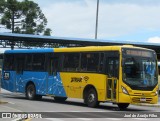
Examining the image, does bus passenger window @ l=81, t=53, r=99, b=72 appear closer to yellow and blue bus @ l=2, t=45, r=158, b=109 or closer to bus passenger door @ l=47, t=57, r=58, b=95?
yellow and blue bus @ l=2, t=45, r=158, b=109

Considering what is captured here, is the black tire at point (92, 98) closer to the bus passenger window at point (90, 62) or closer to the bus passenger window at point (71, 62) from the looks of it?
the bus passenger window at point (90, 62)

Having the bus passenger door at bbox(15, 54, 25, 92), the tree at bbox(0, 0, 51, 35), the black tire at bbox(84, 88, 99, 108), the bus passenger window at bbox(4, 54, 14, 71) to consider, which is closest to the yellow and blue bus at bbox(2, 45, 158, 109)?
the black tire at bbox(84, 88, 99, 108)

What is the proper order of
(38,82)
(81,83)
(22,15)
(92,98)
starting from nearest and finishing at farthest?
(92,98) < (81,83) < (38,82) < (22,15)

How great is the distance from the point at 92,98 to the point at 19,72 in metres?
7.64

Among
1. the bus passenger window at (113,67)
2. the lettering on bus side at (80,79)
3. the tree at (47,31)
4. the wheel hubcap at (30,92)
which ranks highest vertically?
the tree at (47,31)

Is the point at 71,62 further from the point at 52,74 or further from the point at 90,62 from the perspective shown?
the point at 52,74

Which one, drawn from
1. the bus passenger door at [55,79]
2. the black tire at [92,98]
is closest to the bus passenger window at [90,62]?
the black tire at [92,98]

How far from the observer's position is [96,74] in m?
22.2

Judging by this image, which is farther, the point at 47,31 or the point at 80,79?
the point at 47,31

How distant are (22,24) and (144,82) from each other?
62037mm

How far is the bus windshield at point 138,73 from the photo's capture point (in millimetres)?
21109

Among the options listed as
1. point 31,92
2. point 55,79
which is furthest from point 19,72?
point 55,79

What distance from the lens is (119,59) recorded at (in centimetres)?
2109

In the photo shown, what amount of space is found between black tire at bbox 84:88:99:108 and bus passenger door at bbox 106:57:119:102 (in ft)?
2.91
